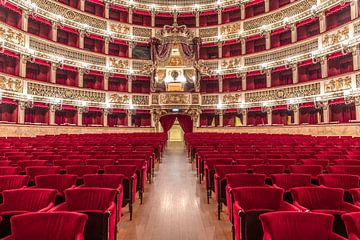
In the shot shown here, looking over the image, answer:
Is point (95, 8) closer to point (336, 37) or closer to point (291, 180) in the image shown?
point (336, 37)

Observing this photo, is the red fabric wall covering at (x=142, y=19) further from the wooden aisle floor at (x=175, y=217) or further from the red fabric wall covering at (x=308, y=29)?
the wooden aisle floor at (x=175, y=217)

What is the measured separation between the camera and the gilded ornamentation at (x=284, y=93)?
1891 cm

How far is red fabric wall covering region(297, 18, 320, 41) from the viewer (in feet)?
68.0

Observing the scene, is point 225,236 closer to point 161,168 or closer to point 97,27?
point 161,168

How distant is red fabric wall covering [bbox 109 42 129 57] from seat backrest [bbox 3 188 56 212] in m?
23.7

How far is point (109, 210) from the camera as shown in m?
2.86

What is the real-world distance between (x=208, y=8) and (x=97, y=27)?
1009cm

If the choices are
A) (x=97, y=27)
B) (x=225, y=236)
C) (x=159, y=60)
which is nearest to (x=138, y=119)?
(x=159, y=60)

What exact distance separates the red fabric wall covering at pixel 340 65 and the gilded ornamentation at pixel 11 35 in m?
19.7

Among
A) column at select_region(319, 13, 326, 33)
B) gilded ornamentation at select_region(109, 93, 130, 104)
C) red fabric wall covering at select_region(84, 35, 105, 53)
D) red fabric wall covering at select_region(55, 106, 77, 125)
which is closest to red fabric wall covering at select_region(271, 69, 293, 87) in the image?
column at select_region(319, 13, 326, 33)

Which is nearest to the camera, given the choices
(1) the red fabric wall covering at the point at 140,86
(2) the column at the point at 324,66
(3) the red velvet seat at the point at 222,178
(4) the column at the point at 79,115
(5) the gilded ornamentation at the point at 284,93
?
(3) the red velvet seat at the point at 222,178

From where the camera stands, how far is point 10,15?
18203 millimetres

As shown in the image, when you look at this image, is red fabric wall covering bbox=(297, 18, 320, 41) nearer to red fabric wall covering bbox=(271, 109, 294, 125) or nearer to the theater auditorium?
the theater auditorium

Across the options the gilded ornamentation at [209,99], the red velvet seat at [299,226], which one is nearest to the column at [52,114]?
the gilded ornamentation at [209,99]
